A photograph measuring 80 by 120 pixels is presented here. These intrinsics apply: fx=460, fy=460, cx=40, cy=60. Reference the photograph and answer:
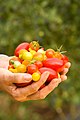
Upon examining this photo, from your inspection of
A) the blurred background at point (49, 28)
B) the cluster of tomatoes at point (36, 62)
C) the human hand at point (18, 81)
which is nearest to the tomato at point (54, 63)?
the cluster of tomatoes at point (36, 62)

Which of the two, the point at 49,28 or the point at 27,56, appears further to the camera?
the point at 49,28

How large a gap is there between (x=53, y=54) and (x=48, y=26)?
126 centimetres

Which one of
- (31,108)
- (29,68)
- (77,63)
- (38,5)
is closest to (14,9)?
(38,5)

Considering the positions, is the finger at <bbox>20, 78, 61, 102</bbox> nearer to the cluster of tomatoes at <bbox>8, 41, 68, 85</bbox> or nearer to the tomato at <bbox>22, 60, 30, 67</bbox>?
the cluster of tomatoes at <bbox>8, 41, 68, 85</bbox>

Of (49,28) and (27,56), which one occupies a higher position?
(27,56)

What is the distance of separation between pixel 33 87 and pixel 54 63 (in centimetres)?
15

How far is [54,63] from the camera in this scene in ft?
6.61

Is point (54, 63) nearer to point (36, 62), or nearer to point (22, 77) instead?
point (36, 62)

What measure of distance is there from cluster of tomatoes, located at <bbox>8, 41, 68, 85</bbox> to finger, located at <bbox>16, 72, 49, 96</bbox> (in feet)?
0.06

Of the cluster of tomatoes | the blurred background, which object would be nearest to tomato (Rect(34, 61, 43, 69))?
the cluster of tomatoes

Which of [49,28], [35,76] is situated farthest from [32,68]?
[49,28]

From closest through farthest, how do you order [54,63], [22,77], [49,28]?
[22,77] < [54,63] < [49,28]

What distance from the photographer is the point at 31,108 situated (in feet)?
15.1

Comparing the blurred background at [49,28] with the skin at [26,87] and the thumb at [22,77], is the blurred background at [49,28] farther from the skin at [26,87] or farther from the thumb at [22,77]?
the thumb at [22,77]
